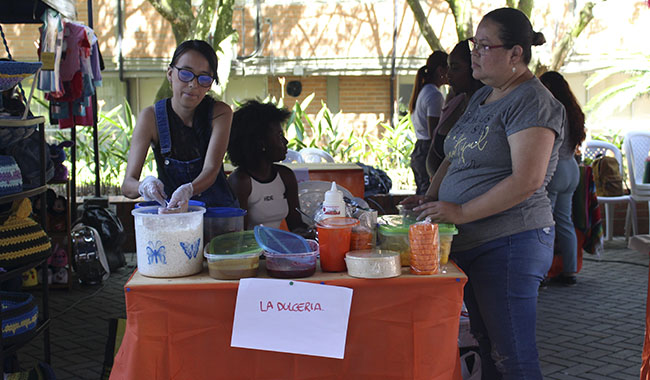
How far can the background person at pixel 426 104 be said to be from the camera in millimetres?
5445

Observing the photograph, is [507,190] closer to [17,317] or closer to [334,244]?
[334,244]

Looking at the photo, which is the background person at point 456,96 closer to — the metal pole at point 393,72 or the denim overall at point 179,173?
the denim overall at point 179,173

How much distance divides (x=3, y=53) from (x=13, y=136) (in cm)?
1228

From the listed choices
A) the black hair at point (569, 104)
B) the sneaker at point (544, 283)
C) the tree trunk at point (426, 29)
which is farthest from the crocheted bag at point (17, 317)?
the tree trunk at point (426, 29)

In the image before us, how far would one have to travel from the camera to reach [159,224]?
2.22 meters

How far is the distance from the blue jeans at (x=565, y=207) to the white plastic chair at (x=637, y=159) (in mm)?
1560

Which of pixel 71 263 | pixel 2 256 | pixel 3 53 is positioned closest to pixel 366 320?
pixel 2 256

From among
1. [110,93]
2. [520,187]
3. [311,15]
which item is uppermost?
[311,15]

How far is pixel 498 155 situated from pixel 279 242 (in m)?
0.83

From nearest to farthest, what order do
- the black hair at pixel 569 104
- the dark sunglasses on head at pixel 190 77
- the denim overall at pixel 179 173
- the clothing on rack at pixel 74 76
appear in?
the dark sunglasses on head at pixel 190 77, the denim overall at pixel 179 173, the black hair at pixel 569 104, the clothing on rack at pixel 74 76

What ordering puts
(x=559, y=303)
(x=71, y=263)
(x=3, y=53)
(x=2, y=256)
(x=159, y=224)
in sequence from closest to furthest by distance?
(x=159, y=224), (x=2, y=256), (x=559, y=303), (x=71, y=263), (x=3, y=53)

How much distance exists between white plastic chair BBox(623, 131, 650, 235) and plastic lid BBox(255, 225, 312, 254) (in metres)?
5.66

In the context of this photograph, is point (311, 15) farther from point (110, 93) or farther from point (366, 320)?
point (366, 320)

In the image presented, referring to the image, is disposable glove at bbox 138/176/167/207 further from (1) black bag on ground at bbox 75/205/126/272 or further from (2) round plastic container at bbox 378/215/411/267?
(1) black bag on ground at bbox 75/205/126/272
